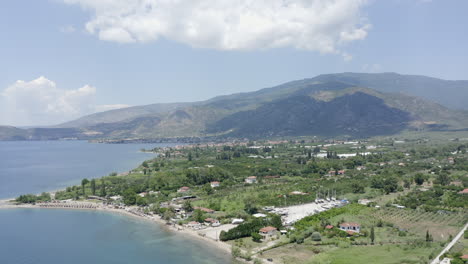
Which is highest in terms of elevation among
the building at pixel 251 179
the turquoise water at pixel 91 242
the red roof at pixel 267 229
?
the building at pixel 251 179

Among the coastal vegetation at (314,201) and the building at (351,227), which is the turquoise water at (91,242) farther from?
the building at (351,227)

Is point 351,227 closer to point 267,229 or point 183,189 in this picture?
point 267,229

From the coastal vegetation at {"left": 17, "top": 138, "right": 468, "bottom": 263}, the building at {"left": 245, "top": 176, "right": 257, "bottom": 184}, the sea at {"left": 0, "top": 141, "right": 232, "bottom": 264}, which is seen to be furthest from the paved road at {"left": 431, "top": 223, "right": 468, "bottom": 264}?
the building at {"left": 245, "top": 176, "right": 257, "bottom": 184}

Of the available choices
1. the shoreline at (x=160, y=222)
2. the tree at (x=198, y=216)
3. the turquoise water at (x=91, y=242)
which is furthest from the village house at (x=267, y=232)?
the tree at (x=198, y=216)

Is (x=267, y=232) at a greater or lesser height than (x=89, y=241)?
greater

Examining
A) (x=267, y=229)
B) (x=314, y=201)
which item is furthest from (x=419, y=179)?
(x=267, y=229)

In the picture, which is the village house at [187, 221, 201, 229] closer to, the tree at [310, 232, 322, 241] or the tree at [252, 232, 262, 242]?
the tree at [252, 232, 262, 242]

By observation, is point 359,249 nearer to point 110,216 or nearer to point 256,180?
point 110,216

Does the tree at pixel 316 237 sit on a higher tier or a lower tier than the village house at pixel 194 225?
higher

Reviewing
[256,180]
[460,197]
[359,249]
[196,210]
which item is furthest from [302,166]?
[359,249]
